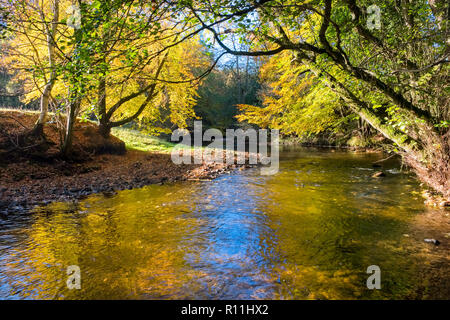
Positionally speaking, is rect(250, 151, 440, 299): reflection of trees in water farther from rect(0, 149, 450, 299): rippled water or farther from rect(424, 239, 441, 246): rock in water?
rect(424, 239, 441, 246): rock in water

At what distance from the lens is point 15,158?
10.5 m

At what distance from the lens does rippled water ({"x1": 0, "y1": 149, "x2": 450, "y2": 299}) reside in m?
3.80

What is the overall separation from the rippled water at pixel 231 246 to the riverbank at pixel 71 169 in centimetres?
114

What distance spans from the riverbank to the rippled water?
1.14 m

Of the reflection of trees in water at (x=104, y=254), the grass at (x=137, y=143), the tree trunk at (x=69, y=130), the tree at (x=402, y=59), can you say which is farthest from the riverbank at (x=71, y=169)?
the tree at (x=402, y=59)

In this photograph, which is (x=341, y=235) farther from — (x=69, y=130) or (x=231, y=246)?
(x=69, y=130)

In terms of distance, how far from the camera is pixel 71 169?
442 inches

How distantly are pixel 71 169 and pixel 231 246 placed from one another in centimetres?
857

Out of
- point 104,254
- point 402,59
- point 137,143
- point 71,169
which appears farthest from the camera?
point 137,143

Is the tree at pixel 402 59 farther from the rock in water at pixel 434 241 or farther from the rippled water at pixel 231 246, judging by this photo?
the rock in water at pixel 434 241

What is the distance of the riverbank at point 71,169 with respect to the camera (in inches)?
335

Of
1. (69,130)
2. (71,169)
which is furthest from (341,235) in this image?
(69,130)
